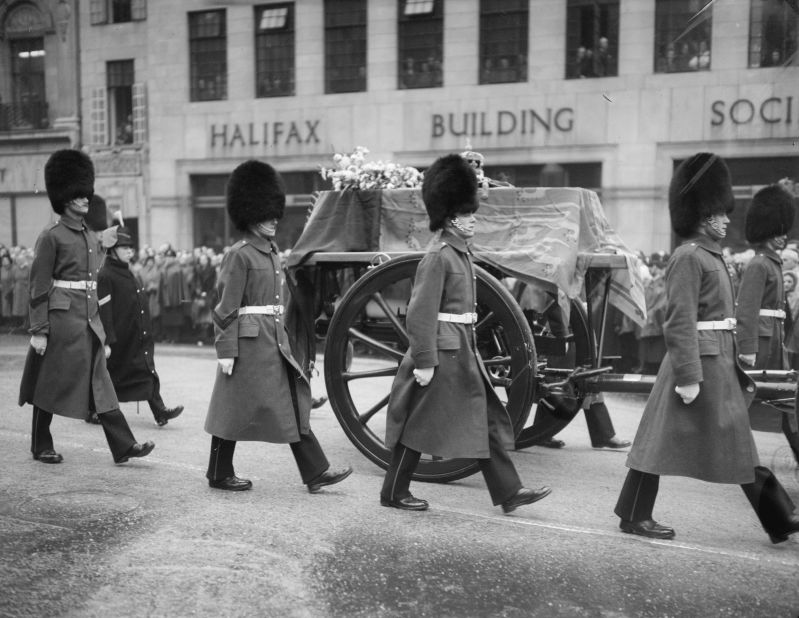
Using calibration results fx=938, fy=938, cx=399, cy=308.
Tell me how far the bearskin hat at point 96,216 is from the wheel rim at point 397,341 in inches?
90.9

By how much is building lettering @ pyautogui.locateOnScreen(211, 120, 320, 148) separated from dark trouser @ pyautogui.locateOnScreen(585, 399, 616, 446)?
1340 cm

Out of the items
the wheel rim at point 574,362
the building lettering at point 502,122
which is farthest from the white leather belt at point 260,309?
the building lettering at point 502,122

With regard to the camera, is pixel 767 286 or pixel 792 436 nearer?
pixel 792 436

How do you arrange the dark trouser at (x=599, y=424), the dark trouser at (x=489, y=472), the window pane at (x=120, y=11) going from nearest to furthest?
the dark trouser at (x=489, y=472) < the dark trouser at (x=599, y=424) < the window pane at (x=120, y=11)

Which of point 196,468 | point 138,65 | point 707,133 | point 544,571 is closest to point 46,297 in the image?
point 196,468

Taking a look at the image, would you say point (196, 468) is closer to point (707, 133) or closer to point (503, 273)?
point (503, 273)

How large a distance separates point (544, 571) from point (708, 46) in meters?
A: 14.0

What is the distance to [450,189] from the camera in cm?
498

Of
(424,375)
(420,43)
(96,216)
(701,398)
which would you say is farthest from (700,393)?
(420,43)

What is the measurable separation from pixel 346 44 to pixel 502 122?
3740 millimetres

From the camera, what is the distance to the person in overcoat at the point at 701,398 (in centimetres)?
444

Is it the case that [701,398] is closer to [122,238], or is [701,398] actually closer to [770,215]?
[770,215]

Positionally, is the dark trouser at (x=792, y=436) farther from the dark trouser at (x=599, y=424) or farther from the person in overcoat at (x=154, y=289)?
the person in overcoat at (x=154, y=289)

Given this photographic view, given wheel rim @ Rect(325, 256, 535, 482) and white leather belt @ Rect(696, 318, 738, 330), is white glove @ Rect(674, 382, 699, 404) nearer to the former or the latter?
white leather belt @ Rect(696, 318, 738, 330)
